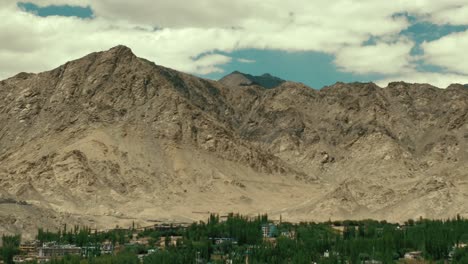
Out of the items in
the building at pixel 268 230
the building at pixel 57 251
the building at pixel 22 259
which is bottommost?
the building at pixel 22 259

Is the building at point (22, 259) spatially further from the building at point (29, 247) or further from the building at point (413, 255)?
the building at point (413, 255)

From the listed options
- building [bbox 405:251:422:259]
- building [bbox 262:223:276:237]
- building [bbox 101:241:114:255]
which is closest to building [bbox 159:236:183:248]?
building [bbox 101:241:114:255]

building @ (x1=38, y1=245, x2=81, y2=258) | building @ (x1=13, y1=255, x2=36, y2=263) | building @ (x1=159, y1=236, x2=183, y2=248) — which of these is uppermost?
building @ (x1=159, y1=236, x2=183, y2=248)

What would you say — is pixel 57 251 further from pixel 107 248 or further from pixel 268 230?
pixel 268 230

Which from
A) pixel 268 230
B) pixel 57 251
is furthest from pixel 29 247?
pixel 268 230

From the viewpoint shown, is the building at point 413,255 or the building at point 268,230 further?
the building at point 268,230

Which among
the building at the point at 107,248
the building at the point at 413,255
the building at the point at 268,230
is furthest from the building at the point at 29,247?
the building at the point at 413,255

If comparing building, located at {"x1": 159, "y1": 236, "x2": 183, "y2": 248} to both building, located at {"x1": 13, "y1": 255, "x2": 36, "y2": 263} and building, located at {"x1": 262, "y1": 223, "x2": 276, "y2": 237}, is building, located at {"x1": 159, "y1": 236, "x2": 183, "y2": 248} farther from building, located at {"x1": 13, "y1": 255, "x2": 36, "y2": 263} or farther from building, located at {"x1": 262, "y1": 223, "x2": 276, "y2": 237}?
building, located at {"x1": 13, "y1": 255, "x2": 36, "y2": 263}

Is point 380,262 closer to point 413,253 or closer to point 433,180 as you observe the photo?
point 413,253
